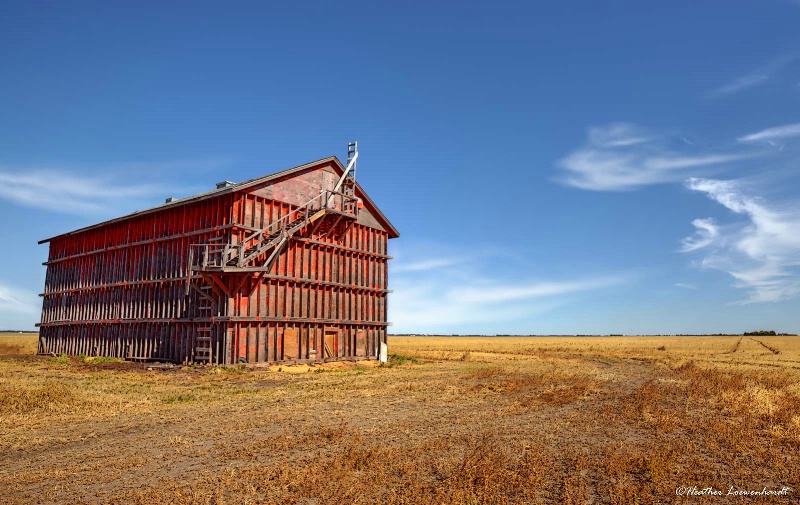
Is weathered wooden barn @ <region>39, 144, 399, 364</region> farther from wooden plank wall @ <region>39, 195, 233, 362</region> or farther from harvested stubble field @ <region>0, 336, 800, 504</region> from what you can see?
harvested stubble field @ <region>0, 336, 800, 504</region>

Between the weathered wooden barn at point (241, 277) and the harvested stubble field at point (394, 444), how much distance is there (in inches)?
348

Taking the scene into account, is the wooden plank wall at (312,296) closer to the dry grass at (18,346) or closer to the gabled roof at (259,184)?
the gabled roof at (259,184)

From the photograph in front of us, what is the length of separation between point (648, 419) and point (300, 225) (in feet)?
72.4

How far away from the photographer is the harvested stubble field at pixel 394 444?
26.7 ft

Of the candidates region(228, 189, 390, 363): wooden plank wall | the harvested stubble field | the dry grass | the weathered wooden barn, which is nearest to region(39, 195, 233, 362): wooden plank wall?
the weathered wooden barn

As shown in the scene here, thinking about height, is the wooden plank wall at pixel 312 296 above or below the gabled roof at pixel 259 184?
below

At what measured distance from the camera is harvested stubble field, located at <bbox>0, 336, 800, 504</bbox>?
8133mm

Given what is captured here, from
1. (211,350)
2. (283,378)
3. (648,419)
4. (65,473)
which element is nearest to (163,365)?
(211,350)

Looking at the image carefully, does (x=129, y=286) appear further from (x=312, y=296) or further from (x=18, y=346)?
(x=18, y=346)

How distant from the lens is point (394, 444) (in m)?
11.1

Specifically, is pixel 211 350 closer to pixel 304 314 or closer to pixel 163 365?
pixel 163 365

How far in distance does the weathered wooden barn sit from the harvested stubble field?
29.0 ft

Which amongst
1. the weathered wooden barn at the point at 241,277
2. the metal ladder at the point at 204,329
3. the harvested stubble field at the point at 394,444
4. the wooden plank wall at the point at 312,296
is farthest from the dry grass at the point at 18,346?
the harvested stubble field at the point at 394,444

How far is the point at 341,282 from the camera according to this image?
117ft
